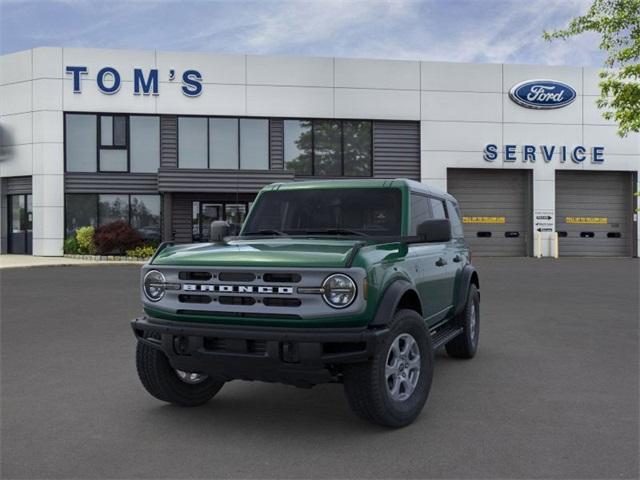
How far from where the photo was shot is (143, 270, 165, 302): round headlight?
446cm

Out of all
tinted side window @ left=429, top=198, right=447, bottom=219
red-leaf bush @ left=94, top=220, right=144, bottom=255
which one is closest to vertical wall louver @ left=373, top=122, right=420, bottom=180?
red-leaf bush @ left=94, top=220, right=144, bottom=255

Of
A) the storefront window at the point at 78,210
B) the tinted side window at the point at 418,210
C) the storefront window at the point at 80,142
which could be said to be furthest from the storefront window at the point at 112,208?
the tinted side window at the point at 418,210

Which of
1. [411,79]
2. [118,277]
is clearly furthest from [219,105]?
[118,277]

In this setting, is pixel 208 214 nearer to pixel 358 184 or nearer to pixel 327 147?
pixel 327 147

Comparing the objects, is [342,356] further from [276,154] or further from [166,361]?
[276,154]

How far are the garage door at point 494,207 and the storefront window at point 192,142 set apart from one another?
11041mm

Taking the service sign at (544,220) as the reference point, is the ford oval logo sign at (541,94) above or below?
above

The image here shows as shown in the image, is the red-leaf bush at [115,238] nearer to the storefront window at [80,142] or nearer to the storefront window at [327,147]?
the storefront window at [80,142]

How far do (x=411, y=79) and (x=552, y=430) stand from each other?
24385 mm

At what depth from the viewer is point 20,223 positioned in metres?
26.8

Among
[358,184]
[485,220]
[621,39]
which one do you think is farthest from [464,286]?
[485,220]

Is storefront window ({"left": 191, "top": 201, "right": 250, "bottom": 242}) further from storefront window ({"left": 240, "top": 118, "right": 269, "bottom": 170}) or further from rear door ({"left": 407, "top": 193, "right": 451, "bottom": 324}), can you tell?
rear door ({"left": 407, "top": 193, "right": 451, "bottom": 324})

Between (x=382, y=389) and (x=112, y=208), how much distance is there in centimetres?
2368

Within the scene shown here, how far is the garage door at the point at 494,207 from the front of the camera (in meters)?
28.2
